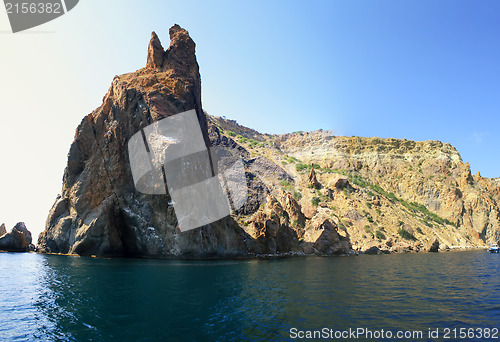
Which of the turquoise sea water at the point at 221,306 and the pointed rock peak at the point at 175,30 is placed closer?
the turquoise sea water at the point at 221,306

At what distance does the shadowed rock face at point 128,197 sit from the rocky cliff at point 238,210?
8.6 inches

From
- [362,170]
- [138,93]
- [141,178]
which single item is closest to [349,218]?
[362,170]

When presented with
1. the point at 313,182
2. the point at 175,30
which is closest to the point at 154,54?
the point at 175,30

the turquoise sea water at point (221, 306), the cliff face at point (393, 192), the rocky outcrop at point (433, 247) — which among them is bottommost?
the rocky outcrop at point (433, 247)

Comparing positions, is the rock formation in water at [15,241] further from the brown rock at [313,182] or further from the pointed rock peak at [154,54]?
the brown rock at [313,182]

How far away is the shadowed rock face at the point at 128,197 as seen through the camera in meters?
54.0

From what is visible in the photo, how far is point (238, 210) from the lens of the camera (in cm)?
8594

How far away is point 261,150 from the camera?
15662 cm

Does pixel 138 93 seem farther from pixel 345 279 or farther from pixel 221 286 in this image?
pixel 345 279

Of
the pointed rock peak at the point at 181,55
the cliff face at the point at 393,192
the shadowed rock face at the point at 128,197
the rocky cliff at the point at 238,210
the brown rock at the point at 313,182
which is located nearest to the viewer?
the shadowed rock face at the point at 128,197

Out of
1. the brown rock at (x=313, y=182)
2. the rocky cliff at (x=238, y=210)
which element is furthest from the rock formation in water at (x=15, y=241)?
the brown rock at (x=313, y=182)

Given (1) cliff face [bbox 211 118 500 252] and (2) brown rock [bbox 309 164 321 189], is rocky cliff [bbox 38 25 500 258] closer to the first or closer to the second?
(2) brown rock [bbox 309 164 321 189]

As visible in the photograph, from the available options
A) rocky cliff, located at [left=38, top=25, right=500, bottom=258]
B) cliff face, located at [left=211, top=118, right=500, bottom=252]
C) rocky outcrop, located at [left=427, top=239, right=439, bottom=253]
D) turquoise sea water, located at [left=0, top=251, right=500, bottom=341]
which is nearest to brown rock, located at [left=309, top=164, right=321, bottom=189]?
cliff face, located at [left=211, top=118, right=500, bottom=252]

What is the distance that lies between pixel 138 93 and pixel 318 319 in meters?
57.7
